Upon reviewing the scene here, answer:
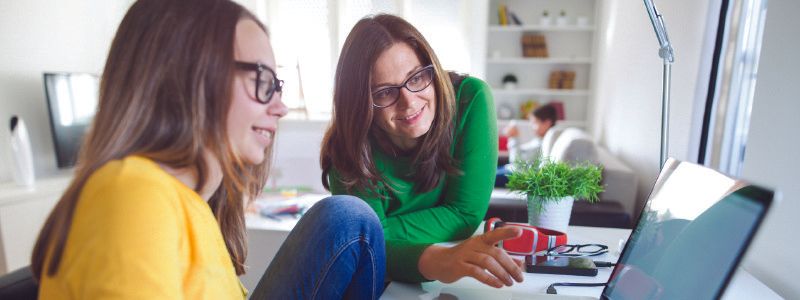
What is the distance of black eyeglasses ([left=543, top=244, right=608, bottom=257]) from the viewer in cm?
95

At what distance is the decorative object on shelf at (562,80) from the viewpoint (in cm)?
475

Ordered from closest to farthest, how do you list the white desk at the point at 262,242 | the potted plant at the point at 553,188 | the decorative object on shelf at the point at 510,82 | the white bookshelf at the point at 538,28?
1. the potted plant at the point at 553,188
2. the white desk at the point at 262,242
3. the white bookshelf at the point at 538,28
4. the decorative object on shelf at the point at 510,82

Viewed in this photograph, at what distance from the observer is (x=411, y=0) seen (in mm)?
4648

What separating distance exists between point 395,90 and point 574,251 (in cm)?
51

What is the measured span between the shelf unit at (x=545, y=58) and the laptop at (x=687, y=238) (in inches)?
165

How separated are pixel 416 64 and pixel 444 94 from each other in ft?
0.37

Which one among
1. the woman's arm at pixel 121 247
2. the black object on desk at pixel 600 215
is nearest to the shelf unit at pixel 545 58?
the black object on desk at pixel 600 215

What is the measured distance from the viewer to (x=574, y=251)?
38.4 inches

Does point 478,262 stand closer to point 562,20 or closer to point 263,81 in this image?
Result: point 263,81

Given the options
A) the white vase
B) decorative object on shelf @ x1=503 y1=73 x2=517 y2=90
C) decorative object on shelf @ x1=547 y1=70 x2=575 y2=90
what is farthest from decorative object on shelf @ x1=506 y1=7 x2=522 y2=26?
the white vase

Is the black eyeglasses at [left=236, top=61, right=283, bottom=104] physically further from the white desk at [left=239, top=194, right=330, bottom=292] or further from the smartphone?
the white desk at [left=239, top=194, right=330, bottom=292]

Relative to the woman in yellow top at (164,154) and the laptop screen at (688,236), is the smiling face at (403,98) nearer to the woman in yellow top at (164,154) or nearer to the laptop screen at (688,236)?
the woman in yellow top at (164,154)

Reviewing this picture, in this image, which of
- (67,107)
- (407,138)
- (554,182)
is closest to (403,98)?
(407,138)

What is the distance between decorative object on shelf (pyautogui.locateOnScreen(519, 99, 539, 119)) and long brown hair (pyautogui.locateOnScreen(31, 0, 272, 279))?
14.8 feet
